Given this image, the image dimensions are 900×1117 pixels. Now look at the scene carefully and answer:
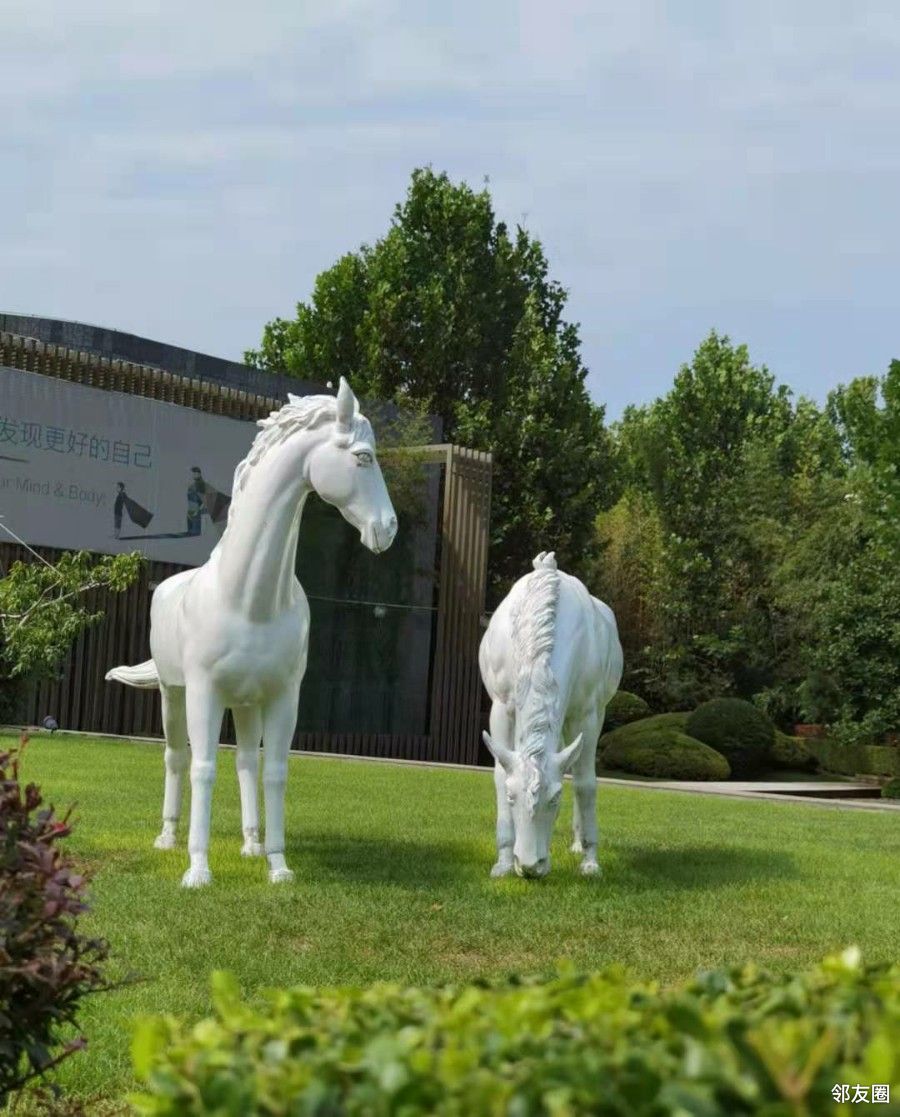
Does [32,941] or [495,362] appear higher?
[495,362]

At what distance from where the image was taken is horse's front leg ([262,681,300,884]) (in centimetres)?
884

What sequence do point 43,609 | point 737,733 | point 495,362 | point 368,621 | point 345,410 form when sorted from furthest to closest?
point 495,362 → point 737,733 → point 368,621 → point 43,609 → point 345,410

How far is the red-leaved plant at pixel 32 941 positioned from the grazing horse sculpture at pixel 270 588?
15.4ft

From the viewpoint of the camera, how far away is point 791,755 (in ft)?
98.3

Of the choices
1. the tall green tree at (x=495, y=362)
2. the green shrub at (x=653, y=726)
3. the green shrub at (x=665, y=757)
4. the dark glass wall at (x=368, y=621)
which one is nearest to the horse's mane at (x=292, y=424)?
the dark glass wall at (x=368, y=621)

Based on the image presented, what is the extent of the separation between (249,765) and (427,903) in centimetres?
187

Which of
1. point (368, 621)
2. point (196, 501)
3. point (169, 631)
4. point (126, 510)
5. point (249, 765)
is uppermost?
point (196, 501)

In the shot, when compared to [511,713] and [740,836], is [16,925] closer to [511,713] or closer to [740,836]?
[511,713]

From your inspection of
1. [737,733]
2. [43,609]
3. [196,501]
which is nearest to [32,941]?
[43,609]

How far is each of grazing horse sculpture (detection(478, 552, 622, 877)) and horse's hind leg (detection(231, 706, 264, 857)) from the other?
1.44 metres

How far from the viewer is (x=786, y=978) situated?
2.69m

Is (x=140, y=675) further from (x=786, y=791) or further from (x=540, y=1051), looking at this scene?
(x=786, y=791)

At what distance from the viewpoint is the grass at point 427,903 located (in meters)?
6.38

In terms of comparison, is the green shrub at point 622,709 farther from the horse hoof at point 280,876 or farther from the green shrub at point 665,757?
the horse hoof at point 280,876
